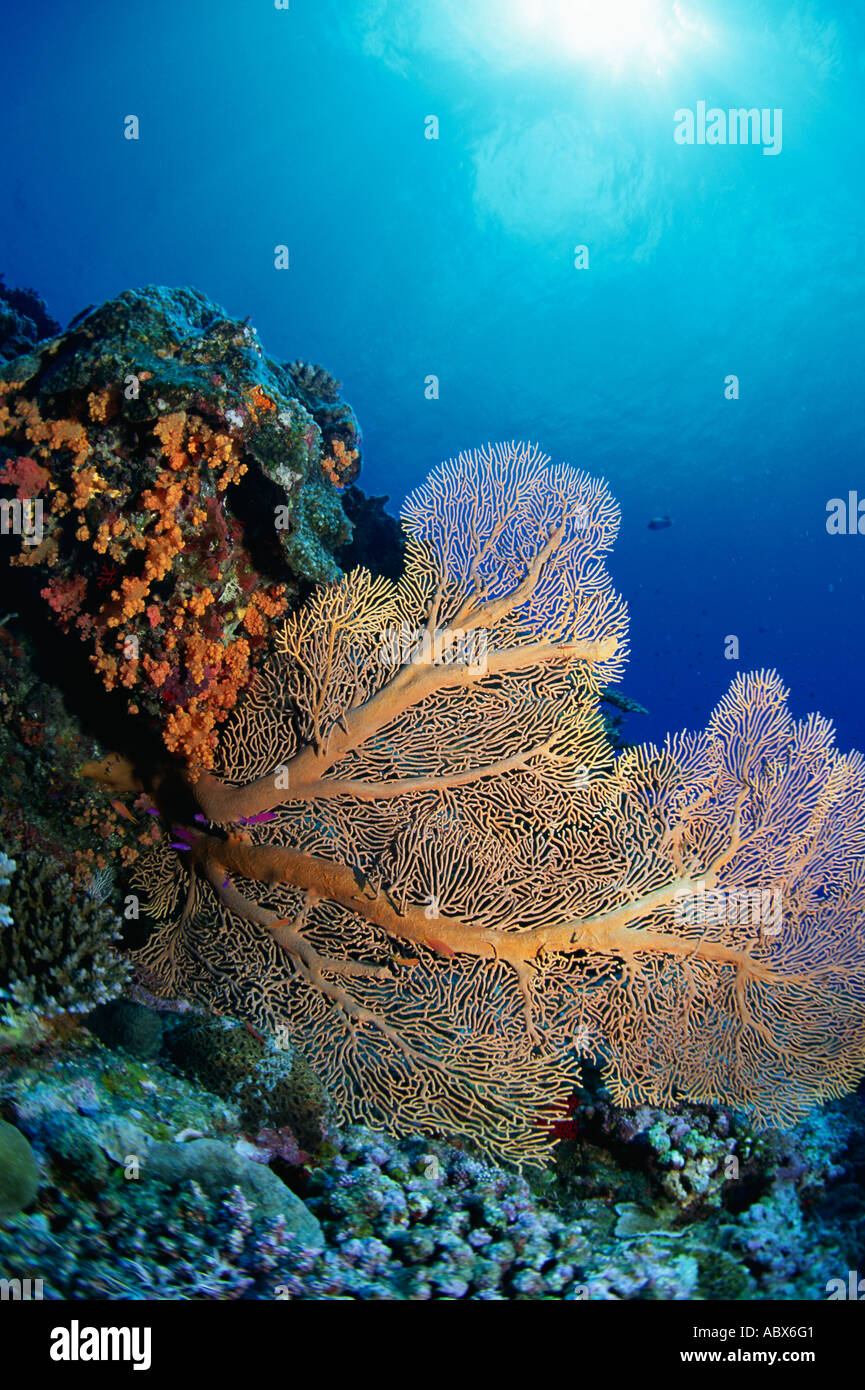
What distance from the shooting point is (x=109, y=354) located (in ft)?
14.4

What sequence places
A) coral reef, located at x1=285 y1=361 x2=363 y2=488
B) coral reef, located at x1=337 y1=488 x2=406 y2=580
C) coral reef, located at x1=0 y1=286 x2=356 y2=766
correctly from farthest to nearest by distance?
coral reef, located at x1=337 y1=488 x2=406 y2=580 → coral reef, located at x1=285 y1=361 x2=363 y2=488 → coral reef, located at x1=0 y1=286 x2=356 y2=766

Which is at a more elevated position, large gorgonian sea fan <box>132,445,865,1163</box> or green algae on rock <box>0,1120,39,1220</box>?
large gorgonian sea fan <box>132,445,865,1163</box>

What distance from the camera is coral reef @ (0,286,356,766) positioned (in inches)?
169

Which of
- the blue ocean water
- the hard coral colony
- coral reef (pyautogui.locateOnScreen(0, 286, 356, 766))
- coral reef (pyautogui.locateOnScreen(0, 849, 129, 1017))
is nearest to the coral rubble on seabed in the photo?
coral reef (pyautogui.locateOnScreen(0, 849, 129, 1017))

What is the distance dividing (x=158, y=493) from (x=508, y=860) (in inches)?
146

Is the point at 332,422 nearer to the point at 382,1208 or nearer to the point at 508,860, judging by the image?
the point at 508,860

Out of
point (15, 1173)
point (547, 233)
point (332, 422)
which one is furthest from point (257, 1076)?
point (547, 233)

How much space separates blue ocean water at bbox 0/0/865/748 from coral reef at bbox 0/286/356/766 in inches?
1114

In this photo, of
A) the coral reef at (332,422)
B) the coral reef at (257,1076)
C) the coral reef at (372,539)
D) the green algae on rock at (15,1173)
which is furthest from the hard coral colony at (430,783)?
the coral reef at (372,539)

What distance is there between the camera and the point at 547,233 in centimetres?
4478

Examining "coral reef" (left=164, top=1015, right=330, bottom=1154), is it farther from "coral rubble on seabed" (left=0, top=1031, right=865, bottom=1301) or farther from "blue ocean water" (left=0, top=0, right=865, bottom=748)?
"blue ocean water" (left=0, top=0, right=865, bottom=748)

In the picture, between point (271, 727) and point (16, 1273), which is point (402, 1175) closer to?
point (16, 1273)

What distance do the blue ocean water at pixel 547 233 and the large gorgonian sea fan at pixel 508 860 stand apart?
1084 inches

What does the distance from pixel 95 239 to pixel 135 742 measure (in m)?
68.0
